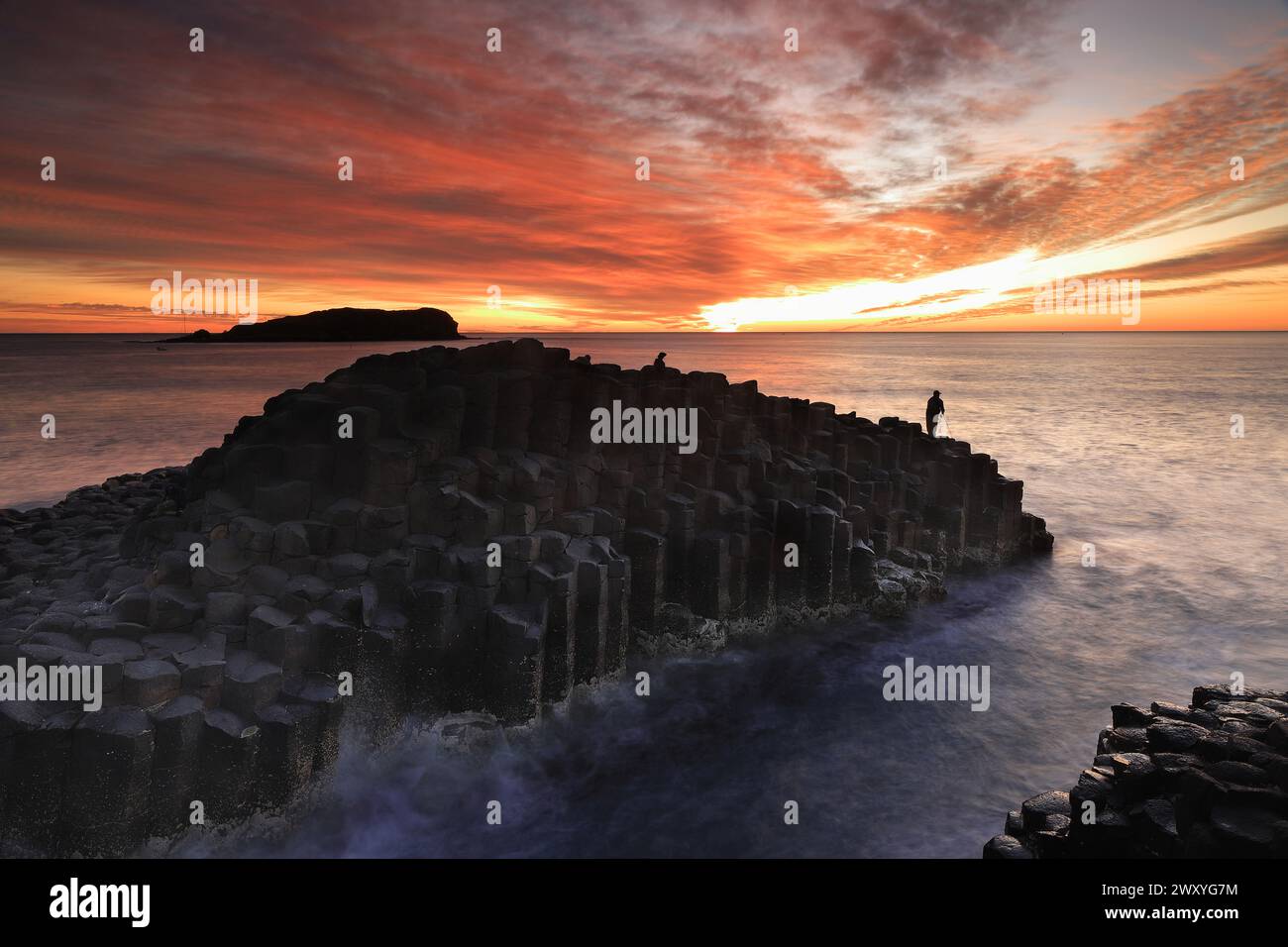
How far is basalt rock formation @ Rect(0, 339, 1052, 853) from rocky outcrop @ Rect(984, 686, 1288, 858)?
5.92 metres

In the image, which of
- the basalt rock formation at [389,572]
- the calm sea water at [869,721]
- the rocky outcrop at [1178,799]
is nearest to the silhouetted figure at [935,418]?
the calm sea water at [869,721]

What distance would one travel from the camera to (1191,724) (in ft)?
26.1

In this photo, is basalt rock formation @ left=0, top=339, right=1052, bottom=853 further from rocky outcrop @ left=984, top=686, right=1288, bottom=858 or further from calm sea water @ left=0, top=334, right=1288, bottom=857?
rocky outcrop @ left=984, top=686, right=1288, bottom=858

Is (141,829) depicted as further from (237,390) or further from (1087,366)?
(1087,366)

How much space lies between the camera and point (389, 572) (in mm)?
9641

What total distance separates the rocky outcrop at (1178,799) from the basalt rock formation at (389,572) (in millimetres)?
5922

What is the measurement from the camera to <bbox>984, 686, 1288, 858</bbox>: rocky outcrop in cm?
635

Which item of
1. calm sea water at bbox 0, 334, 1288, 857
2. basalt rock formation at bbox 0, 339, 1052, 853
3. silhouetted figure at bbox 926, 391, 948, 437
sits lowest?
calm sea water at bbox 0, 334, 1288, 857

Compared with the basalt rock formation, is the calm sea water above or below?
below

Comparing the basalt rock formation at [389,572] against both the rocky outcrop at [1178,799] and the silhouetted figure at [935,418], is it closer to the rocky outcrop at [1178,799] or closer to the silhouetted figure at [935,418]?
the rocky outcrop at [1178,799]

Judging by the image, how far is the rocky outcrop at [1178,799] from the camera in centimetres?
635

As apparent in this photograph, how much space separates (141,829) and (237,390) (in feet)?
189

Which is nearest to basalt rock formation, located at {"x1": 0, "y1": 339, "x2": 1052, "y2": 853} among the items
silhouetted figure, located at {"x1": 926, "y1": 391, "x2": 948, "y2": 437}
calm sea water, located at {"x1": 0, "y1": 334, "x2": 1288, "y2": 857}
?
calm sea water, located at {"x1": 0, "y1": 334, "x2": 1288, "y2": 857}

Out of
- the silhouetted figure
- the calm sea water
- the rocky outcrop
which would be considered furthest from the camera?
the silhouetted figure
